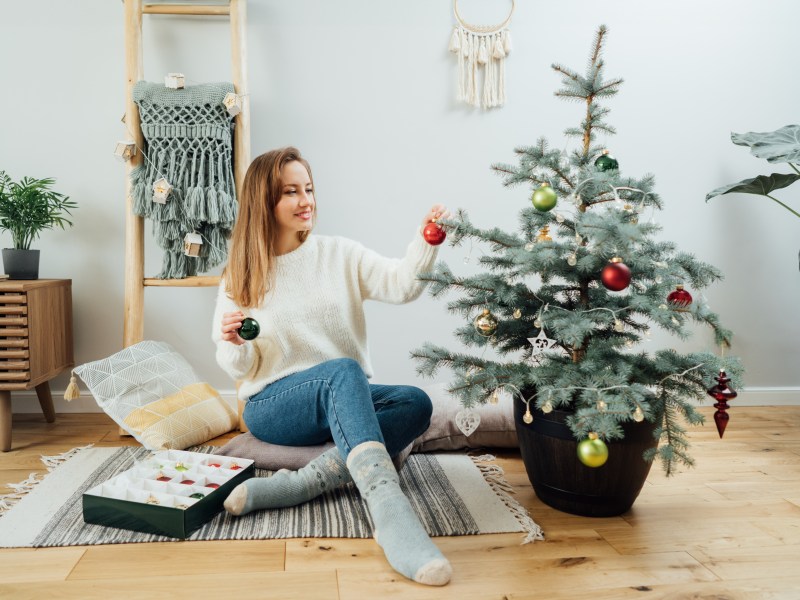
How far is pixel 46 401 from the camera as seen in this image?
230 centimetres

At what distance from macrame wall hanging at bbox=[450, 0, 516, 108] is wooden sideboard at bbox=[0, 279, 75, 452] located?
1532 mm

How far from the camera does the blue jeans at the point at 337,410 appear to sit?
153 cm

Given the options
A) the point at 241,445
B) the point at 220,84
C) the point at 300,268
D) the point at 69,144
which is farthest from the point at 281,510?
the point at 69,144

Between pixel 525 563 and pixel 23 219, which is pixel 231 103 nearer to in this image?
pixel 23 219

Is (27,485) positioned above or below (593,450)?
below

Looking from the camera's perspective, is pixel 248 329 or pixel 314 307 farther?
pixel 314 307

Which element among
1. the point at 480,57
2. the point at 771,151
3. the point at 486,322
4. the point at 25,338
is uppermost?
the point at 480,57

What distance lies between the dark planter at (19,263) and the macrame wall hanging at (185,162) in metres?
0.37

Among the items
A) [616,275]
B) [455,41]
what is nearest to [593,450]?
[616,275]

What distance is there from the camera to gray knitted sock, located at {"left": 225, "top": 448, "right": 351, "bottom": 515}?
1.53 m

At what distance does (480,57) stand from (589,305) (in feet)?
3.96

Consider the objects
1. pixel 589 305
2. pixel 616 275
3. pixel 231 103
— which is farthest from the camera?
pixel 231 103

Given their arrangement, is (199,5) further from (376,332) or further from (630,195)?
(630,195)

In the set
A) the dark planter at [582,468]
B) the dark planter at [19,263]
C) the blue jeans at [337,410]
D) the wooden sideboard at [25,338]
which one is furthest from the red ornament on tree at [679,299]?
the dark planter at [19,263]
